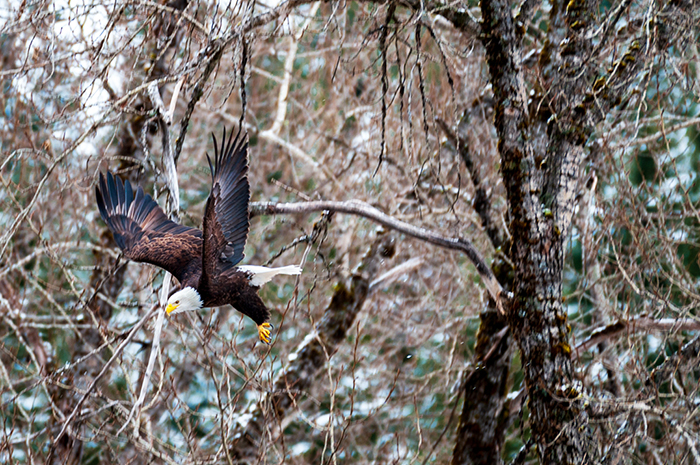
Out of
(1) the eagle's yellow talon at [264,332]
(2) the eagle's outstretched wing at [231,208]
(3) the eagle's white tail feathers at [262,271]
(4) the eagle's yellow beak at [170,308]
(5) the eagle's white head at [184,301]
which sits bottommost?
(4) the eagle's yellow beak at [170,308]

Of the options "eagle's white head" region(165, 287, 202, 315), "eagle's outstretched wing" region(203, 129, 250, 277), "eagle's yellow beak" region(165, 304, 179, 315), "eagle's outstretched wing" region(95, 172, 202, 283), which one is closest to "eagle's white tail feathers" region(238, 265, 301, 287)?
"eagle's outstretched wing" region(203, 129, 250, 277)

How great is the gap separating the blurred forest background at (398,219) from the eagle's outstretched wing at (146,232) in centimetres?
18

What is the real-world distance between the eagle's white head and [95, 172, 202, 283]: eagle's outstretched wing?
0.26 m

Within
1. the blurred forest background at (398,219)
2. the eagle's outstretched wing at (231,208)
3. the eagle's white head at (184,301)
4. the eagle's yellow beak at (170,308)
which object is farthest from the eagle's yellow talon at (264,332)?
the eagle's yellow beak at (170,308)

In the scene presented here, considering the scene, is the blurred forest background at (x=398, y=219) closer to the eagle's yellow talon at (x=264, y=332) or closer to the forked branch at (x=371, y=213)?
the forked branch at (x=371, y=213)

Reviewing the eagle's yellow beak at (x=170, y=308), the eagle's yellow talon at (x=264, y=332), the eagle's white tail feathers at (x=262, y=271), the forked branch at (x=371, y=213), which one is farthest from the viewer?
the eagle's yellow talon at (x=264, y=332)

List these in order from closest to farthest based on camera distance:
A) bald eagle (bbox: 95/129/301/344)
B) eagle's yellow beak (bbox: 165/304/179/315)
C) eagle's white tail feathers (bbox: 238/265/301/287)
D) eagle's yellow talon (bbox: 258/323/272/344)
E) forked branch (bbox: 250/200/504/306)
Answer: eagle's yellow beak (bbox: 165/304/179/315)
bald eagle (bbox: 95/129/301/344)
forked branch (bbox: 250/200/504/306)
eagle's white tail feathers (bbox: 238/265/301/287)
eagle's yellow talon (bbox: 258/323/272/344)

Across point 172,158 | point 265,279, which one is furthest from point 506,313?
point 172,158

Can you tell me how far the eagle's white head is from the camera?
3369mm

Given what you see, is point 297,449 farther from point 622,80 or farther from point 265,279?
point 622,80

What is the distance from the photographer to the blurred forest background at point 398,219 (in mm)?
3590

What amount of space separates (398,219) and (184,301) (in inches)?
106

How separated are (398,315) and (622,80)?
166 inches

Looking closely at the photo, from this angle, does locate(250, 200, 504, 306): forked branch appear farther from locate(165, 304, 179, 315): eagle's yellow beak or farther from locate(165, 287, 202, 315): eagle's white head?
locate(165, 304, 179, 315): eagle's yellow beak
